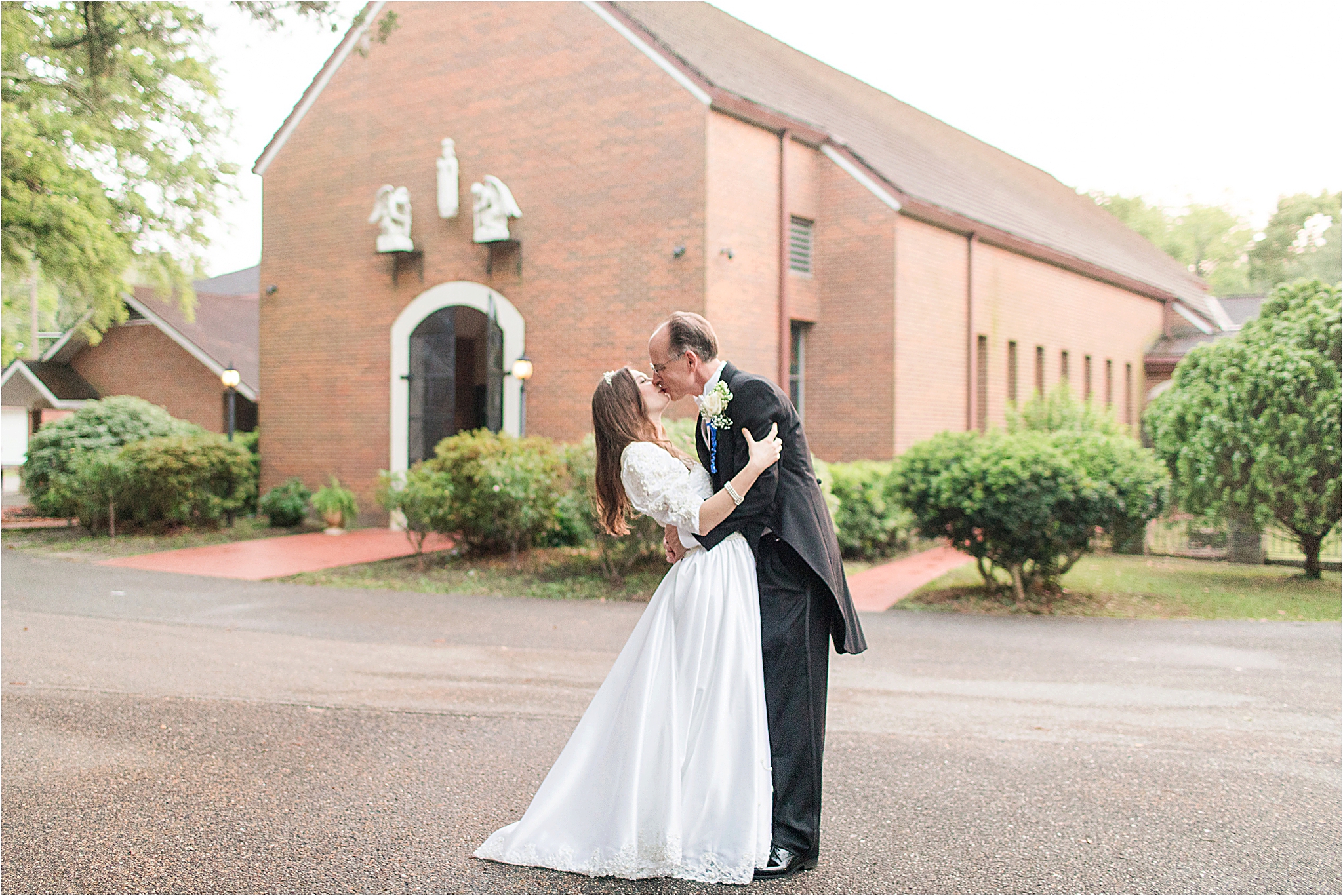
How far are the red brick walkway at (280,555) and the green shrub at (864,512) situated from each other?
17.5 ft

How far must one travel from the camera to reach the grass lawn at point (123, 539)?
45.7 ft

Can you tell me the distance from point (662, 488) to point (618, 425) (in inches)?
12.3

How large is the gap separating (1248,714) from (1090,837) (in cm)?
261

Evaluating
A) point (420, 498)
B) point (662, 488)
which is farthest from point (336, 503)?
point (662, 488)

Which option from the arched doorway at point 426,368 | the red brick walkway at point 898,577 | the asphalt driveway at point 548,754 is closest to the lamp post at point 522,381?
the arched doorway at point 426,368

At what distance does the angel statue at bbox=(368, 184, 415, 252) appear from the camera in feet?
51.6

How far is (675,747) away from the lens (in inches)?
138

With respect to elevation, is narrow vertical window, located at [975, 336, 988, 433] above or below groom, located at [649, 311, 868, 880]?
above

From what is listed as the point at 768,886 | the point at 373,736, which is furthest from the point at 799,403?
the point at 768,886

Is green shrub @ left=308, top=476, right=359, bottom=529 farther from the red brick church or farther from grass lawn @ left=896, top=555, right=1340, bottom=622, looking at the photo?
grass lawn @ left=896, top=555, right=1340, bottom=622

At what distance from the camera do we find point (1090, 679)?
6.78 m

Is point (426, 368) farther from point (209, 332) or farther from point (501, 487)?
point (209, 332)

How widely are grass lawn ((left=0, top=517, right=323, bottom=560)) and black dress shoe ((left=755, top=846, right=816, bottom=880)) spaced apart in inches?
485

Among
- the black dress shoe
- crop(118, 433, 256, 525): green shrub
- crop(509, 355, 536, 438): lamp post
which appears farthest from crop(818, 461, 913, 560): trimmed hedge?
crop(118, 433, 256, 525): green shrub
